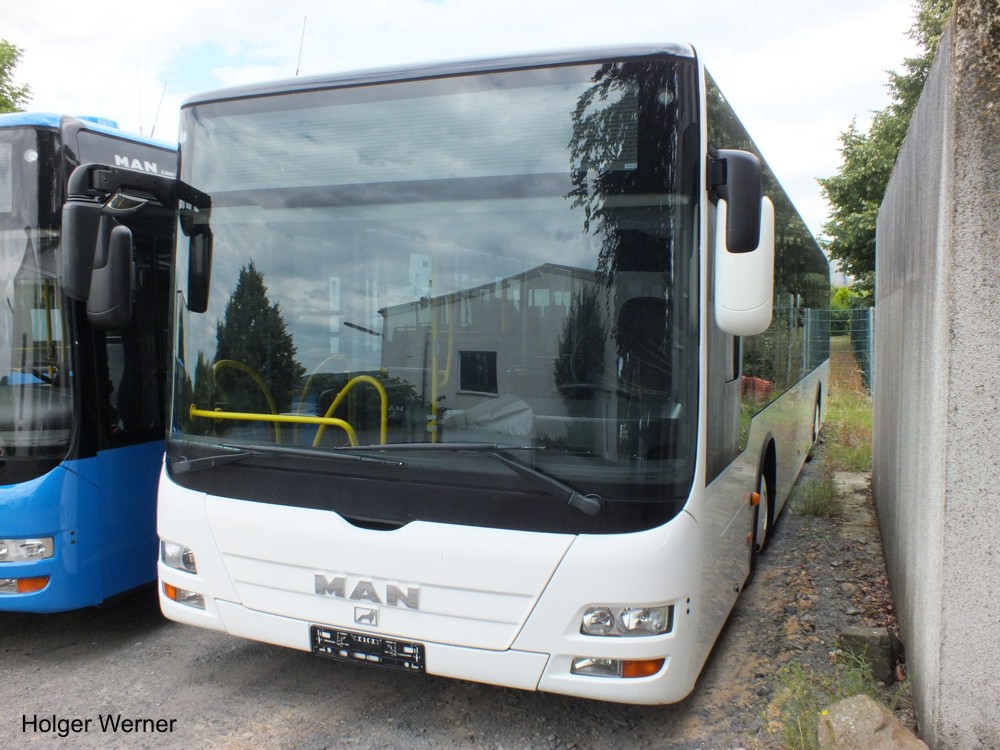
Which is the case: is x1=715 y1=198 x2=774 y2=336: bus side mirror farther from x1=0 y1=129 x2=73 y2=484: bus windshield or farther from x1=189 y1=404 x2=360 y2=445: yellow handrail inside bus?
x1=0 y1=129 x2=73 y2=484: bus windshield

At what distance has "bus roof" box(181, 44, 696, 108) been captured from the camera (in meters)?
3.16

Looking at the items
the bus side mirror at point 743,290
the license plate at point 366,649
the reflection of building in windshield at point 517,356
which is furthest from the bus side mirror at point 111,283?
the bus side mirror at point 743,290

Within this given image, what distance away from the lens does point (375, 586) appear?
Answer: 3.38 meters

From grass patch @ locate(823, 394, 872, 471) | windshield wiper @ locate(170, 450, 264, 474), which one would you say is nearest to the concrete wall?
windshield wiper @ locate(170, 450, 264, 474)

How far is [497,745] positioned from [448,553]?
3.17 ft

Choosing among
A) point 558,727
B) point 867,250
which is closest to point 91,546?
point 558,727

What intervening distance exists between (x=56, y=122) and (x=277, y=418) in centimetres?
217

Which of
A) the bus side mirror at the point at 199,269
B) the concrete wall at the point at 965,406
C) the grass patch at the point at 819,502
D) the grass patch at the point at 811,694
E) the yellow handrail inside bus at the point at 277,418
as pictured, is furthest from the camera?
the grass patch at the point at 819,502

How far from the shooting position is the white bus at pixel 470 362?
3.11m

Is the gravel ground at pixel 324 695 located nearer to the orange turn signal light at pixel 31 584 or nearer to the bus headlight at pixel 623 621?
the orange turn signal light at pixel 31 584

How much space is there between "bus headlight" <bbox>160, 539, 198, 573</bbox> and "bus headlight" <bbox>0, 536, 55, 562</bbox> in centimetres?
77

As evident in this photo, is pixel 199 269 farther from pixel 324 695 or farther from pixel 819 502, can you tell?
pixel 819 502

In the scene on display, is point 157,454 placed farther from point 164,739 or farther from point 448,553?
point 448,553

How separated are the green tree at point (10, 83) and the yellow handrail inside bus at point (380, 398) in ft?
71.8
